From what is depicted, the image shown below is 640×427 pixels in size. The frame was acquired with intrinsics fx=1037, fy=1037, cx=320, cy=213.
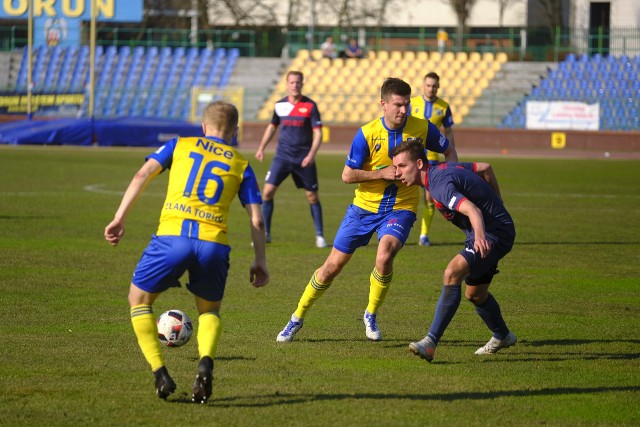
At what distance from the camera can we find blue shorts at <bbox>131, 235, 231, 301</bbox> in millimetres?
6148

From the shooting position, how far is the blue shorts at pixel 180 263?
20.2 feet

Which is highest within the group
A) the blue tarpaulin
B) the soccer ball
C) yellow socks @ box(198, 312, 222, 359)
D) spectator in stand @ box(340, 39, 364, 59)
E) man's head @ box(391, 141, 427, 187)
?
spectator in stand @ box(340, 39, 364, 59)

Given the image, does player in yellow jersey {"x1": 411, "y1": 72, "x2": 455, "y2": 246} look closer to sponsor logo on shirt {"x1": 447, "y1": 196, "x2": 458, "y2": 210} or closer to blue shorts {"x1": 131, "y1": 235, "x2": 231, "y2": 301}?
sponsor logo on shirt {"x1": 447, "y1": 196, "x2": 458, "y2": 210}

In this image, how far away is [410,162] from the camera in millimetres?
7379

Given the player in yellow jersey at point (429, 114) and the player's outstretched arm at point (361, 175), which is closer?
the player's outstretched arm at point (361, 175)

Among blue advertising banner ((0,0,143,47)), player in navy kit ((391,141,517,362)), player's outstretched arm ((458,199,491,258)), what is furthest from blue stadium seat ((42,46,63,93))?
player's outstretched arm ((458,199,491,258))

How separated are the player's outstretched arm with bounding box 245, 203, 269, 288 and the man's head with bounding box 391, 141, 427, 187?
1419 mm

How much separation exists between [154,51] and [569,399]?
1696 inches

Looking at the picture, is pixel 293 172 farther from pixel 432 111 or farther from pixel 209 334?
pixel 209 334

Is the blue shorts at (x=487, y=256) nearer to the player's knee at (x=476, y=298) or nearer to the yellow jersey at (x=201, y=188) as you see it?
the player's knee at (x=476, y=298)

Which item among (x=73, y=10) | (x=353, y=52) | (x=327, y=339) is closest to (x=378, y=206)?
(x=327, y=339)

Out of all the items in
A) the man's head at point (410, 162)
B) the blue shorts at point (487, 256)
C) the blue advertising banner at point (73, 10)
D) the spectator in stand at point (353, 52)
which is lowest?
the blue shorts at point (487, 256)

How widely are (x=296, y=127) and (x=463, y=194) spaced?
7443mm

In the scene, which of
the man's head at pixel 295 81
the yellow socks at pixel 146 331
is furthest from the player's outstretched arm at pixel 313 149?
the yellow socks at pixel 146 331
